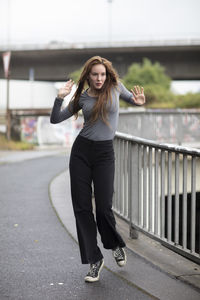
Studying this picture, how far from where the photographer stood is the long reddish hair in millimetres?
4145

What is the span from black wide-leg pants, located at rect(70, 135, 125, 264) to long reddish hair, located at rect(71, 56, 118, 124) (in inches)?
9.3

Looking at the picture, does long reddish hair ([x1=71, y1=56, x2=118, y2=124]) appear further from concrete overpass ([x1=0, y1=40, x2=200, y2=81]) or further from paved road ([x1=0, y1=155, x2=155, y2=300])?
concrete overpass ([x1=0, y1=40, x2=200, y2=81])

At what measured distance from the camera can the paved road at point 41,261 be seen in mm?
4036

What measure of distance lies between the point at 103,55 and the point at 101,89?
49433 millimetres

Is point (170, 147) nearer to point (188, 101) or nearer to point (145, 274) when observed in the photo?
point (145, 274)

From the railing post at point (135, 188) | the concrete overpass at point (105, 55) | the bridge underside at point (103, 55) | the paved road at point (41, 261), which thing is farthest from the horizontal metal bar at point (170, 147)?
the bridge underside at point (103, 55)

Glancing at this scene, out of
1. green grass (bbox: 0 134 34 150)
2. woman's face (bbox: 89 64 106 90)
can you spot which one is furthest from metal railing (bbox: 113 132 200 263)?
green grass (bbox: 0 134 34 150)

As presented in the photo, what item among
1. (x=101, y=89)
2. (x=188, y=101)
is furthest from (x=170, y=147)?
(x=188, y=101)

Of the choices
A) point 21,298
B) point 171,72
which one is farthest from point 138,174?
point 171,72

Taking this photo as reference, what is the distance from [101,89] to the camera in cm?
423

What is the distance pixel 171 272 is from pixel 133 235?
1234 mm

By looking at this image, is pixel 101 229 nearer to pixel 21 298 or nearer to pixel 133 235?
pixel 21 298

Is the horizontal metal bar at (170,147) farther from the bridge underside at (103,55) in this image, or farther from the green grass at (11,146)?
the bridge underside at (103,55)

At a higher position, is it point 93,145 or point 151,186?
point 93,145
